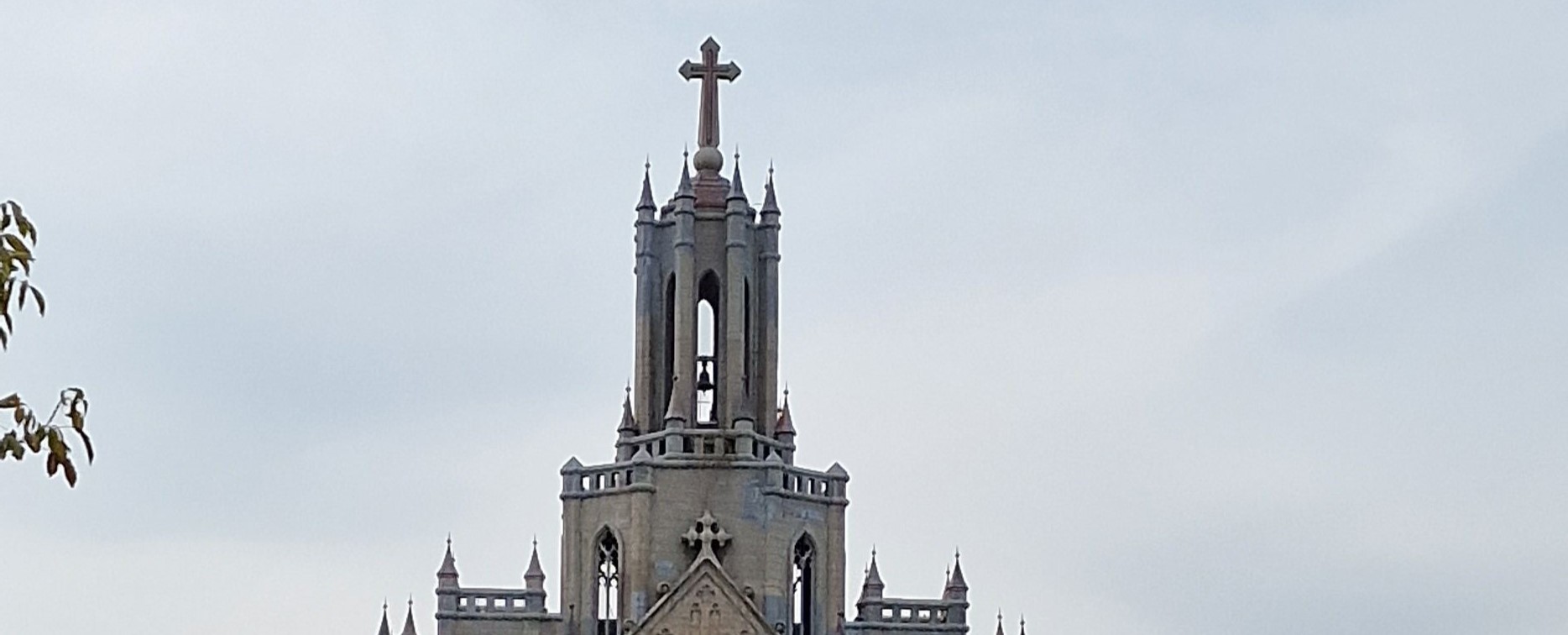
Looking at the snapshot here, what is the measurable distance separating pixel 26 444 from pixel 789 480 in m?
59.2

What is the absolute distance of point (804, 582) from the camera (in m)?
75.4

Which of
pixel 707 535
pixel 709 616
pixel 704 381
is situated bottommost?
pixel 709 616

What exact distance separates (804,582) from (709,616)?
391 centimetres

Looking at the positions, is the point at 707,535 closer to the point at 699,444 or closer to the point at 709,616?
the point at 709,616

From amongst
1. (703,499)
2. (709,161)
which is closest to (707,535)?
(703,499)

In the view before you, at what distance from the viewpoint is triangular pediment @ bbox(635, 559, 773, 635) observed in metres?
72.2

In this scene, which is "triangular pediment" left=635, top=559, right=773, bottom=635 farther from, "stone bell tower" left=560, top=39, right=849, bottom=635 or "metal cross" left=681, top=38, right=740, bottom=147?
"metal cross" left=681, top=38, right=740, bottom=147

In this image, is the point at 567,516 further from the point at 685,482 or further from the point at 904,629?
the point at 904,629

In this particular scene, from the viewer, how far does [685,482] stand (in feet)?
244

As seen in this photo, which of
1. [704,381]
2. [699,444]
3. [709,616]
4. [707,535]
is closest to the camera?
[709,616]

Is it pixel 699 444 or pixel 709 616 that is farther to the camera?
pixel 699 444

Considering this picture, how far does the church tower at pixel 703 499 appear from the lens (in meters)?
73.5

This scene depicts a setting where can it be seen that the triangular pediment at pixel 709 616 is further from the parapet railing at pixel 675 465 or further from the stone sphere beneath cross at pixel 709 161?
the stone sphere beneath cross at pixel 709 161

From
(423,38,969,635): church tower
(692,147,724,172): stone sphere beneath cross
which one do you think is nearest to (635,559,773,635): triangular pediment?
(423,38,969,635): church tower
